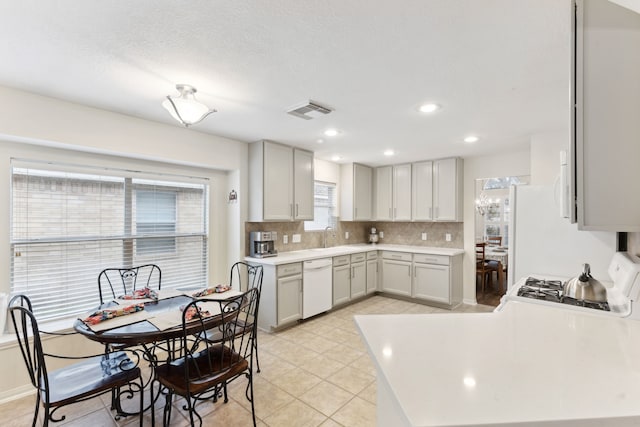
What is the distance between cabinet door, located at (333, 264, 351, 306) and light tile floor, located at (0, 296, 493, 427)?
94 cm

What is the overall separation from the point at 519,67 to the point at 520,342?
66.8 inches

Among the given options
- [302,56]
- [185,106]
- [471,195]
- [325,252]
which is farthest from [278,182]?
[471,195]

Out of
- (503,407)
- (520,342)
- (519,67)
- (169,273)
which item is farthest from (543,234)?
(169,273)

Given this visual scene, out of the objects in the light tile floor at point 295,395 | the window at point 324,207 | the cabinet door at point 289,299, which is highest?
the window at point 324,207

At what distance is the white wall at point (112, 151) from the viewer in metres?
2.31

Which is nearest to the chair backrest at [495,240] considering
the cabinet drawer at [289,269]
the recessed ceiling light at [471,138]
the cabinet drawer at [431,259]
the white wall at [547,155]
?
the cabinet drawer at [431,259]

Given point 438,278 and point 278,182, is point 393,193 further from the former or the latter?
point 278,182

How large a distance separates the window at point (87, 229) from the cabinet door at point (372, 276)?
2802 millimetres

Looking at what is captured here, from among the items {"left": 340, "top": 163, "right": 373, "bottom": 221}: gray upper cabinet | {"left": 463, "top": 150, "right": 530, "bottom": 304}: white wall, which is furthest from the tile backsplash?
{"left": 340, "top": 163, "right": 373, "bottom": 221}: gray upper cabinet

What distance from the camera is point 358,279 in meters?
4.85

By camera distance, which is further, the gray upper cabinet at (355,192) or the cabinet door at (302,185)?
the gray upper cabinet at (355,192)

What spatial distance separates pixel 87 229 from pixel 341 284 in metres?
3.21

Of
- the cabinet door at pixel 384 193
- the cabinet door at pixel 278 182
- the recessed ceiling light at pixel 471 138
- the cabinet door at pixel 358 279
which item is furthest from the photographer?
the cabinet door at pixel 384 193

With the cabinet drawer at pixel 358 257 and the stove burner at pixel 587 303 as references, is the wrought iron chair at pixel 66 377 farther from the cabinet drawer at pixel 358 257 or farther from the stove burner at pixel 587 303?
the cabinet drawer at pixel 358 257
